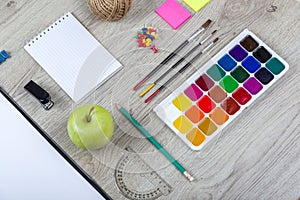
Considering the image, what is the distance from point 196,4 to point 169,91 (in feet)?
0.76

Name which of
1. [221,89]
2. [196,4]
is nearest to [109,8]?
[196,4]

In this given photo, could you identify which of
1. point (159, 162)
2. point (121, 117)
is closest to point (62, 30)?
point (121, 117)

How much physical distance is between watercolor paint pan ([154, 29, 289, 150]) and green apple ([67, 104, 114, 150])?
0.42 ft

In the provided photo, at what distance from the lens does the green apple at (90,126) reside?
1234 mm

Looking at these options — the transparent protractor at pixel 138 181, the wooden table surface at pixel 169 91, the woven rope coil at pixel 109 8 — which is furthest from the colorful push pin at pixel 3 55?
the transparent protractor at pixel 138 181

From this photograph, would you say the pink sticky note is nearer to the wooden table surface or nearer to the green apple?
the wooden table surface

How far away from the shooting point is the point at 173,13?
1.39 m

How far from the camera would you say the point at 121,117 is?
4.31 ft

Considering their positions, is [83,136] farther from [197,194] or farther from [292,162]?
[292,162]

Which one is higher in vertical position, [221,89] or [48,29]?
[48,29]

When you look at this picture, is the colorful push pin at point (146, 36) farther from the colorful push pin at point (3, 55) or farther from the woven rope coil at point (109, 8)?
the colorful push pin at point (3, 55)

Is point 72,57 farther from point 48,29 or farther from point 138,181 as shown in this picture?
point 138,181

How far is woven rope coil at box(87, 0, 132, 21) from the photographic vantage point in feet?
4.34

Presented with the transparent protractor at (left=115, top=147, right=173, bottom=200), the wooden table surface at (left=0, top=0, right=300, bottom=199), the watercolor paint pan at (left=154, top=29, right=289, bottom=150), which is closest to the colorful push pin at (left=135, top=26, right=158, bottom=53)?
the wooden table surface at (left=0, top=0, right=300, bottom=199)
